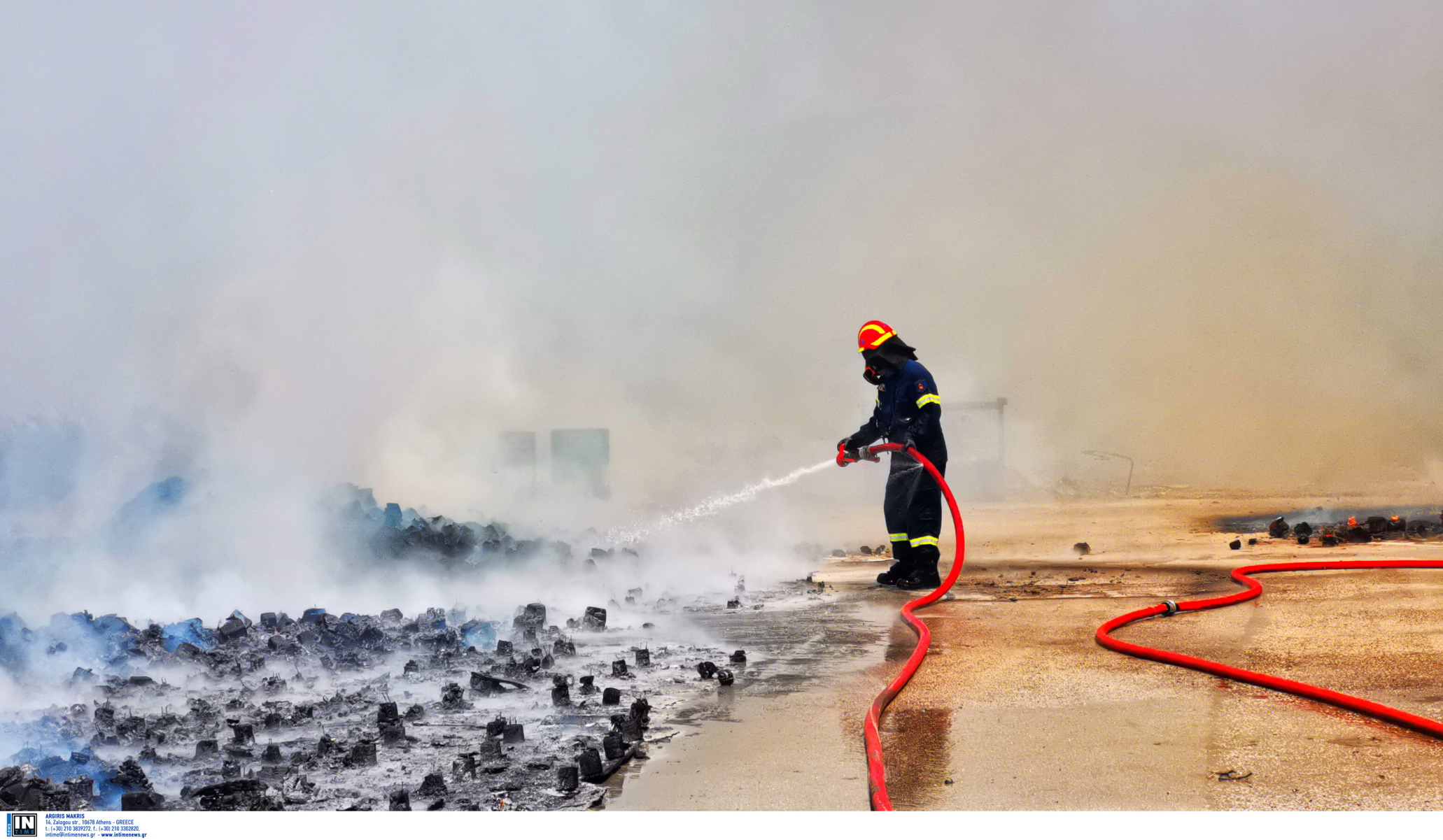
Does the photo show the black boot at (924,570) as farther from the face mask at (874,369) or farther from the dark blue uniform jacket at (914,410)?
the face mask at (874,369)

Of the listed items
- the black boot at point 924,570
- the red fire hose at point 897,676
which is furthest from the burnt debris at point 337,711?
the black boot at point 924,570

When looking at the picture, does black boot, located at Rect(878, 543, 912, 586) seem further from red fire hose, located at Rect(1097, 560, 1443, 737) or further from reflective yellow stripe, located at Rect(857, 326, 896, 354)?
red fire hose, located at Rect(1097, 560, 1443, 737)

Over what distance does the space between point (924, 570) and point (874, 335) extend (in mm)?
1481

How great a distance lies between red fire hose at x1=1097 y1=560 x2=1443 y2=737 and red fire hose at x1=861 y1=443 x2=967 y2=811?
0.78 meters

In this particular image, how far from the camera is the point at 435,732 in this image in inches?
116

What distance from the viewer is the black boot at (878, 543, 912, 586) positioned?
5.96 meters

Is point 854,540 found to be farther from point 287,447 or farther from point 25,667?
point 25,667

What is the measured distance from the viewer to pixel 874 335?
5.91 meters

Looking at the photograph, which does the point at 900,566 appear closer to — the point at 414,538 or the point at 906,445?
the point at 906,445

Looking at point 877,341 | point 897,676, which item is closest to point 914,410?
point 877,341
